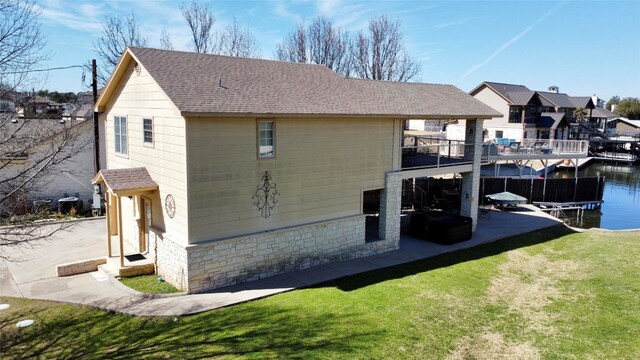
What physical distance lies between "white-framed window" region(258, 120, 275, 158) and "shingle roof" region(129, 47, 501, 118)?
537 mm

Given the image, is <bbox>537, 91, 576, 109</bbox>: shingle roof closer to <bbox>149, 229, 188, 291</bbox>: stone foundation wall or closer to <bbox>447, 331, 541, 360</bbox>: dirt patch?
<bbox>447, 331, 541, 360</bbox>: dirt patch

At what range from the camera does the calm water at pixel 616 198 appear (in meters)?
31.0

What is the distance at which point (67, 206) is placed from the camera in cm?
2269

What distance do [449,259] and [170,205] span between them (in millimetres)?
10031

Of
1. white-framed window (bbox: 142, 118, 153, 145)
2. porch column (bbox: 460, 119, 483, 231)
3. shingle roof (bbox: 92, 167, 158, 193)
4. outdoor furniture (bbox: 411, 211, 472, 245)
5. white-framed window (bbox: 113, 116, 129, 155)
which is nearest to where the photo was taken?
shingle roof (bbox: 92, 167, 158, 193)

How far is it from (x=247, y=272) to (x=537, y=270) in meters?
10.1

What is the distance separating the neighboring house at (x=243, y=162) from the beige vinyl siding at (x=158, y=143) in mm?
57

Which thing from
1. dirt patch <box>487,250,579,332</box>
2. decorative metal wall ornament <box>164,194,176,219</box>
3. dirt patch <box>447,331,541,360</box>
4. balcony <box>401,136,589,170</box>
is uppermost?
balcony <box>401,136,589,170</box>

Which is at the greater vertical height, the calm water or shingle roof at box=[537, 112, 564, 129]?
shingle roof at box=[537, 112, 564, 129]

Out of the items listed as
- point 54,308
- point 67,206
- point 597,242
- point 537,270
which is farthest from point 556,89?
point 54,308

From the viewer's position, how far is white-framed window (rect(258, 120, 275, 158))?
13259 mm

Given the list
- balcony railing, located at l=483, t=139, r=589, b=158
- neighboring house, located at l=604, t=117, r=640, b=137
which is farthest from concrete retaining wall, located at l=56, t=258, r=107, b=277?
neighboring house, located at l=604, t=117, r=640, b=137

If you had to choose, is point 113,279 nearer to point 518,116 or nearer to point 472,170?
point 472,170

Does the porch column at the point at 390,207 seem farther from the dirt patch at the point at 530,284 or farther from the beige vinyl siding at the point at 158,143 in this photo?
the beige vinyl siding at the point at 158,143
